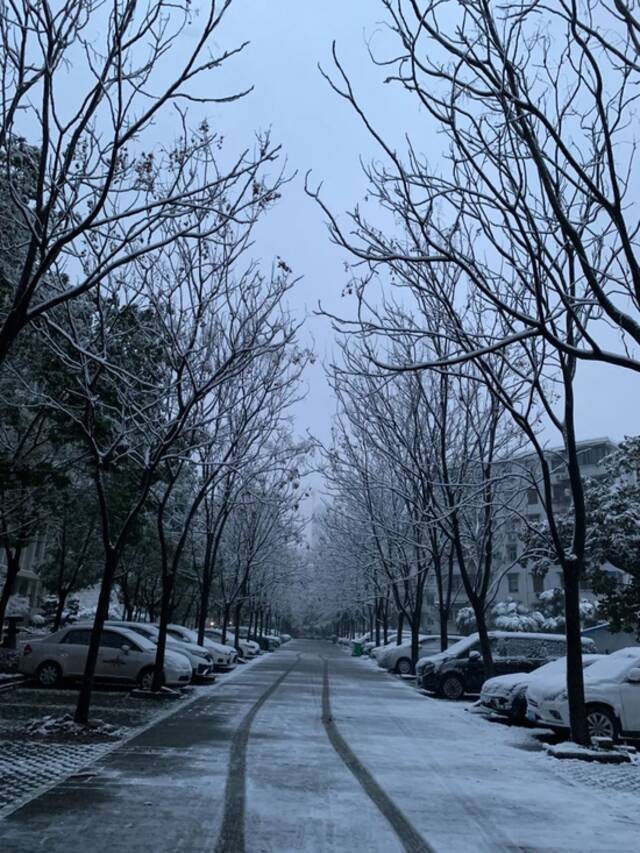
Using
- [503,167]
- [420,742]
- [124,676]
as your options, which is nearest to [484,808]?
[420,742]

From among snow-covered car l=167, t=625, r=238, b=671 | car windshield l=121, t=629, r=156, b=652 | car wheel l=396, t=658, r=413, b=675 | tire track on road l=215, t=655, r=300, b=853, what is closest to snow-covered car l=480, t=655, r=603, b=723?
tire track on road l=215, t=655, r=300, b=853

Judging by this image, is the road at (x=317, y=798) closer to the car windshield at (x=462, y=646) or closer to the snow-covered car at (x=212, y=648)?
the car windshield at (x=462, y=646)

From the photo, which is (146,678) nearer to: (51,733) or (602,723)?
(51,733)

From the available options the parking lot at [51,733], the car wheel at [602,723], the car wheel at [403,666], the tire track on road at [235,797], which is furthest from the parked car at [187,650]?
the car wheel at [602,723]

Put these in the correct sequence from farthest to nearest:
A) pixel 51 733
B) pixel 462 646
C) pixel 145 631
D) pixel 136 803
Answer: pixel 145 631 < pixel 462 646 < pixel 51 733 < pixel 136 803

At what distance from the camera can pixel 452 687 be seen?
782 inches

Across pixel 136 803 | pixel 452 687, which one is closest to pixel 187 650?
pixel 452 687

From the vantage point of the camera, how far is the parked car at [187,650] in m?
20.8

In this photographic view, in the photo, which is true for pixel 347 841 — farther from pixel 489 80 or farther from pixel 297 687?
pixel 297 687

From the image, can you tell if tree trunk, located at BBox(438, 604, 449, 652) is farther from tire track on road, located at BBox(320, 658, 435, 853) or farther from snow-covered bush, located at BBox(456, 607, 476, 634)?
snow-covered bush, located at BBox(456, 607, 476, 634)

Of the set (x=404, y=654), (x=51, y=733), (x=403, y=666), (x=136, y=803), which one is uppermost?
(x=404, y=654)

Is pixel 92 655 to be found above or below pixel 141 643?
below

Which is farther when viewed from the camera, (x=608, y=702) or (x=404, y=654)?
(x=404, y=654)

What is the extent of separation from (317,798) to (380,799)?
0.61 m
